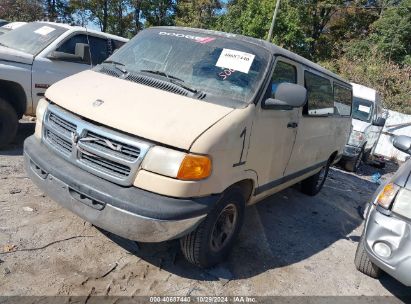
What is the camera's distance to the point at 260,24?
26.4m

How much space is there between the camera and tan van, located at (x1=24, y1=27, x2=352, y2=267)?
2.85 metres

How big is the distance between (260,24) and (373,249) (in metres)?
24.9

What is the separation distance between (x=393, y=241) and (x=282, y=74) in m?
1.93

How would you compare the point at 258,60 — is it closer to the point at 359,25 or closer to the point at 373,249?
the point at 373,249

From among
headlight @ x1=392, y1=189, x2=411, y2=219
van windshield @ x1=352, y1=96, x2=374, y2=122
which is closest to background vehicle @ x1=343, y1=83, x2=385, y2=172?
van windshield @ x1=352, y1=96, x2=374, y2=122

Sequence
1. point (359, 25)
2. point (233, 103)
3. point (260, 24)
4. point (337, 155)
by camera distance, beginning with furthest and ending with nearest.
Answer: point (359, 25)
point (260, 24)
point (337, 155)
point (233, 103)

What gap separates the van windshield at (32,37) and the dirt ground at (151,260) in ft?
6.20

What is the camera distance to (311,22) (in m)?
32.0

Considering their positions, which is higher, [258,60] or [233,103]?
[258,60]

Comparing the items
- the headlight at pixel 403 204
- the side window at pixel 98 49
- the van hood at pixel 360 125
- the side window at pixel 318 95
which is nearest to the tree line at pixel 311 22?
the van hood at pixel 360 125

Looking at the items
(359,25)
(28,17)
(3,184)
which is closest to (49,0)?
(28,17)

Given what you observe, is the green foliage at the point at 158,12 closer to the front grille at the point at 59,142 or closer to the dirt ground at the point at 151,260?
the dirt ground at the point at 151,260

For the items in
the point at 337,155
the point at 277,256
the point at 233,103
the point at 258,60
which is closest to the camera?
the point at 233,103

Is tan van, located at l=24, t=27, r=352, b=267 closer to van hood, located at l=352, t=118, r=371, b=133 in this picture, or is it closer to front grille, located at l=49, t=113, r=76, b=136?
front grille, located at l=49, t=113, r=76, b=136
